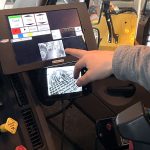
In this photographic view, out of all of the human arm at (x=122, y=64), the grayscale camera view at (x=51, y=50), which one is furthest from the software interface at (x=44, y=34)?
the human arm at (x=122, y=64)

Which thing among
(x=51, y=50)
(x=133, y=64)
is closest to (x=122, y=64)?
(x=133, y=64)

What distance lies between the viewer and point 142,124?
630 mm

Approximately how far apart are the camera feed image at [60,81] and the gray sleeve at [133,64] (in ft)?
0.99

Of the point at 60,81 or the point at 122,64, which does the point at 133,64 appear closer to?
the point at 122,64

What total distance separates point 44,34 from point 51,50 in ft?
0.16

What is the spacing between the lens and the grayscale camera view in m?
0.84

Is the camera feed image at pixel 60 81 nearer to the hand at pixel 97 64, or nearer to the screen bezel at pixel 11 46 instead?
the screen bezel at pixel 11 46

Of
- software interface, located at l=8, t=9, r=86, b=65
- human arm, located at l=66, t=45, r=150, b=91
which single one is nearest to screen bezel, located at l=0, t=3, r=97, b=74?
software interface, located at l=8, t=9, r=86, b=65

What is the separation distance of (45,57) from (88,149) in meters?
0.86

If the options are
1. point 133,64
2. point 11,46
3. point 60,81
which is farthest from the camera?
point 60,81

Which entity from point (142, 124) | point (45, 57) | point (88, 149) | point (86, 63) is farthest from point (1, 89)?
point (88, 149)

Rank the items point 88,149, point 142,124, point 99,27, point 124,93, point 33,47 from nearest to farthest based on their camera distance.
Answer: point 142,124, point 33,47, point 124,93, point 88,149, point 99,27

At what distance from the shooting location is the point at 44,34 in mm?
851

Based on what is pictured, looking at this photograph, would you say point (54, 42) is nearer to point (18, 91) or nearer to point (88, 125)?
point (18, 91)
